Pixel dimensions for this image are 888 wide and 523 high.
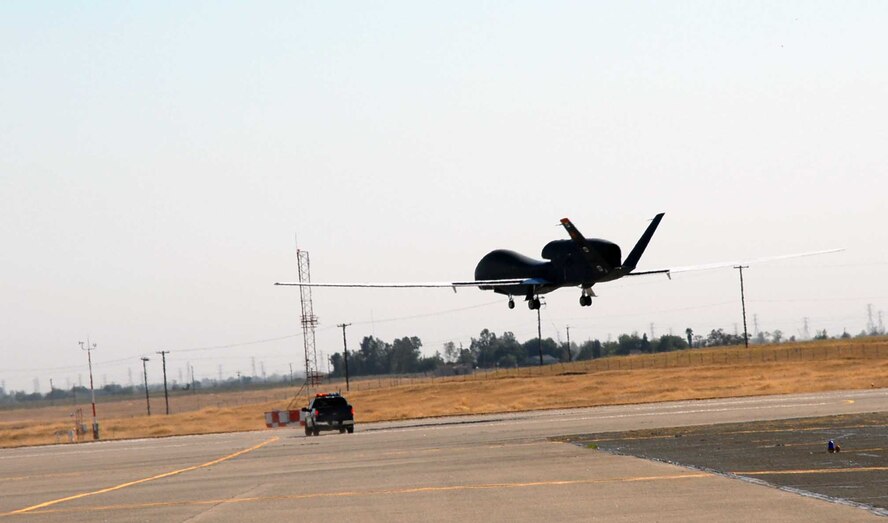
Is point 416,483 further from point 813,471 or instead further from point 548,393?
point 548,393

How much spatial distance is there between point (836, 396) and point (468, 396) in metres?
42.4

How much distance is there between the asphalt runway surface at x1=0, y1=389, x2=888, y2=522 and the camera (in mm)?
20578

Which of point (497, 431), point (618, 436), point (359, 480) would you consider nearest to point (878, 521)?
point (359, 480)

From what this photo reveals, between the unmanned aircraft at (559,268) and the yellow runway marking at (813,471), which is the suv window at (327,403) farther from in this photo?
the yellow runway marking at (813,471)

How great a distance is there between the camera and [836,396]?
62.0m

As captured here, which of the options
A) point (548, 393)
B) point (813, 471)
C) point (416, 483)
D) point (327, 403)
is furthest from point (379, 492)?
point (548, 393)

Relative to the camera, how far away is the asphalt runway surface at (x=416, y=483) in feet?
67.5

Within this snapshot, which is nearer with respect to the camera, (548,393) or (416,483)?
(416,483)

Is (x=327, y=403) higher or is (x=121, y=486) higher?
(x=327, y=403)

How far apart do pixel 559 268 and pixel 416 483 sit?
3587 cm

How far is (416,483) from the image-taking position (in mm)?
27125

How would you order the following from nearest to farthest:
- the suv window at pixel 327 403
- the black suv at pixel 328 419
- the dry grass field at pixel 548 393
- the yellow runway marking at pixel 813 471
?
the yellow runway marking at pixel 813 471 < the black suv at pixel 328 419 < the suv window at pixel 327 403 < the dry grass field at pixel 548 393

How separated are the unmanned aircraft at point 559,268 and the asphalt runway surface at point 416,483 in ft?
34.4

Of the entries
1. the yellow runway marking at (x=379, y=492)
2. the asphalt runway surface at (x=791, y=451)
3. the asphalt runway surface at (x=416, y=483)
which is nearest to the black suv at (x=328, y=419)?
the asphalt runway surface at (x=416, y=483)
